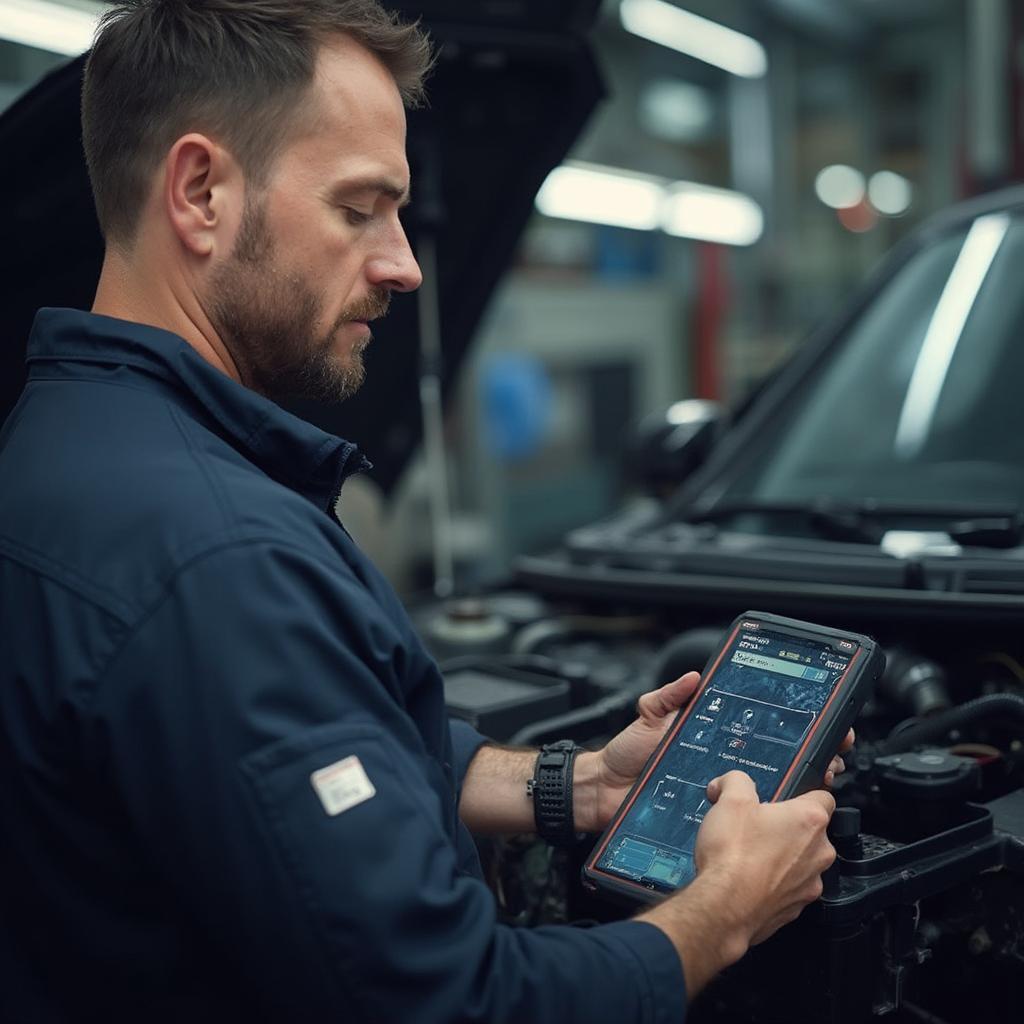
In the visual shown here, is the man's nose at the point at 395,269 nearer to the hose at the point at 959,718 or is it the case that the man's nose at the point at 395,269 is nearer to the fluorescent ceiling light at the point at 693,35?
the hose at the point at 959,718

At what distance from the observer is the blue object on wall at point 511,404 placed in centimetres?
767

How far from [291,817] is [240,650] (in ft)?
0.44

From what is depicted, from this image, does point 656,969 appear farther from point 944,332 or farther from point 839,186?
point 839,186

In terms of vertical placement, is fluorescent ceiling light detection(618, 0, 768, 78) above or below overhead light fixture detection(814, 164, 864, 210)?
above

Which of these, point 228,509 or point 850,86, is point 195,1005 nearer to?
point 228,509

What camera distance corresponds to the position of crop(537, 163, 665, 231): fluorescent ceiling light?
300 inches

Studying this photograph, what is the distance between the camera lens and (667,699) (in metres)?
1.51

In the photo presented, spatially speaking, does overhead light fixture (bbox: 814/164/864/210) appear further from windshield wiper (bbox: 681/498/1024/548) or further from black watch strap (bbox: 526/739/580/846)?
black watch strap (bbox: 526/739/580/846)

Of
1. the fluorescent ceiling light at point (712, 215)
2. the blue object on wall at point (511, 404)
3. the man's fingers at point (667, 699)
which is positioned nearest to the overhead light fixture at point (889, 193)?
the fluorescent ceiling light at point (712, 215)

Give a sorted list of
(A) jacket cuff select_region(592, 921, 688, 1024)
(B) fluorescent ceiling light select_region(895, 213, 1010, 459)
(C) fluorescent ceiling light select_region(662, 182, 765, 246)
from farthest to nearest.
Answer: (C) fluorescent ceiling light select_region(662, 182, 765, 246) → (B) fluorescent ceiling light select_region(895, 213, 1010, 459) → (A) jacket cuff select_region(592, 921, 688, 1024)

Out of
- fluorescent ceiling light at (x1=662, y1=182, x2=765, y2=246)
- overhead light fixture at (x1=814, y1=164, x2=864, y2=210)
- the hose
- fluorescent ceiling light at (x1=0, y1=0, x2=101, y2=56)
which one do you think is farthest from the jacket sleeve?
overhead light fixture at (x1=814, y1=164, x2=864, y2=210)

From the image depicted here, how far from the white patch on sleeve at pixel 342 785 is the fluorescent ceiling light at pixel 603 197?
651cm

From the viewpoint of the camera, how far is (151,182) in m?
1.28

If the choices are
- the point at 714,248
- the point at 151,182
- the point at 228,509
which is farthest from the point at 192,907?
the point at 714,248
